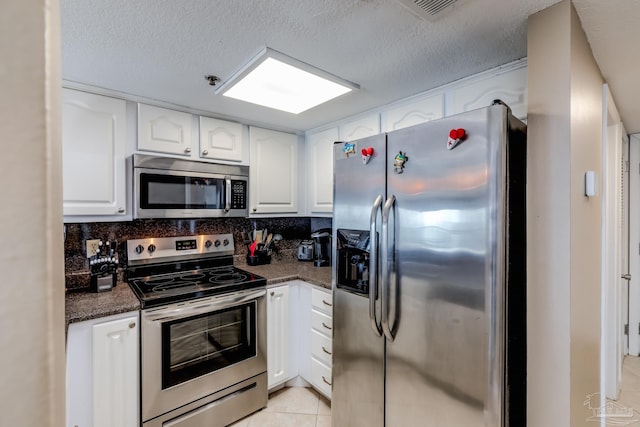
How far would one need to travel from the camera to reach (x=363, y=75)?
1719mm

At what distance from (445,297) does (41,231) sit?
4.27 feet

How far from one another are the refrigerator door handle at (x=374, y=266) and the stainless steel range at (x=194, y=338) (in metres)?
0.93

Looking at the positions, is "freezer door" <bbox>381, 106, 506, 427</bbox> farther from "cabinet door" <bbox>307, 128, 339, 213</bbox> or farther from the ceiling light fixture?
"cabinet door" <bbox>307, 128, 339, 213</bbox>

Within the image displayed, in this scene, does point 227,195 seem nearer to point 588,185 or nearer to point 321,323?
point 321,323

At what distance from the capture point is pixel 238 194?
94.1 inches

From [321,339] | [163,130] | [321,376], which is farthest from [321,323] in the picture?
[163,130]

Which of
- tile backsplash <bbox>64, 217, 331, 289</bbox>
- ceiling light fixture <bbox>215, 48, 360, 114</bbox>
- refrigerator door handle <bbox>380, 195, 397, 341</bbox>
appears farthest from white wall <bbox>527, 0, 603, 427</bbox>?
tile backsplash <bbox>64, 217, 331, 289</bbox>

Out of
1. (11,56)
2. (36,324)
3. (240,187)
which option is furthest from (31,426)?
(240,187)

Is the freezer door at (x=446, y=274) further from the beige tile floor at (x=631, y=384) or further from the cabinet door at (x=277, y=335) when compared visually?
the beige tile floor at (x=631, y=384)

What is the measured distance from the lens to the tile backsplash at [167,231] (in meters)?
1.96

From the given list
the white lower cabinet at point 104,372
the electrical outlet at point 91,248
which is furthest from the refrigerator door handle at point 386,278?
the electrical outlet at point 91,248

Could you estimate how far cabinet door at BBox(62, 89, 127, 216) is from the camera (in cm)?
178

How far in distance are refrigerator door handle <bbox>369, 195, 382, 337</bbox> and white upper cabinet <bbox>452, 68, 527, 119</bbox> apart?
830 millimetres

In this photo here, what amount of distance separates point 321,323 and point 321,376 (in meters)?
0.38
